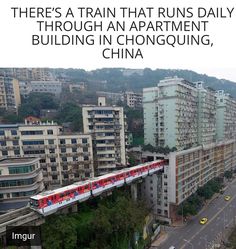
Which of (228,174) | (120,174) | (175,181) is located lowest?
(228,174)

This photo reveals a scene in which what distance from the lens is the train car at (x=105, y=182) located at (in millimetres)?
27234

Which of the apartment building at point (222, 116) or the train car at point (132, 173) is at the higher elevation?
the apartment building at point (222, 116)

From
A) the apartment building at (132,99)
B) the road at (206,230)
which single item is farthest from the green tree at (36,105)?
the road at (206,230)

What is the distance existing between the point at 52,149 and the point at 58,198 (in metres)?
12.9

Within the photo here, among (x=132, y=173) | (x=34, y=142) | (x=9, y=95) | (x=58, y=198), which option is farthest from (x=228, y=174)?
(x=9, y=95)

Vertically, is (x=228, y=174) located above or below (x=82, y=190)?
below

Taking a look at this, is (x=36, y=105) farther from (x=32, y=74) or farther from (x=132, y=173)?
(x=32, y=74)

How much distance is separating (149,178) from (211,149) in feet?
63.4

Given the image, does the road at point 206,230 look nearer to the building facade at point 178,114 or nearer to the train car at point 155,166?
the train car at point 155,166

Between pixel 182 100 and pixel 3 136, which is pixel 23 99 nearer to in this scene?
pixel 3 136

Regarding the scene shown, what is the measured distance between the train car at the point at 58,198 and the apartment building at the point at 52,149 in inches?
383

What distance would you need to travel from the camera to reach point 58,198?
22.8 m

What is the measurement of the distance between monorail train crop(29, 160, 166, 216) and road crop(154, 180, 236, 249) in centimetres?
1014

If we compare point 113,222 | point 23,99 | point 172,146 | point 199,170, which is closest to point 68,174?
point 113,222
